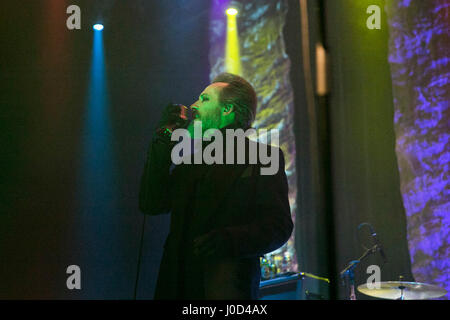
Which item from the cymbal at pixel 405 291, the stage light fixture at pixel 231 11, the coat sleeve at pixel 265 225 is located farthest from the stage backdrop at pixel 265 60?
the coat sleeve at pixel 265 225

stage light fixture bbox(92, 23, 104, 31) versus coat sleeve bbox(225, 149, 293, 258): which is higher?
stage light fixture bbox(92, 23, 104, 31)

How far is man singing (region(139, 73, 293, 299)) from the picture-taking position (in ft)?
3.66

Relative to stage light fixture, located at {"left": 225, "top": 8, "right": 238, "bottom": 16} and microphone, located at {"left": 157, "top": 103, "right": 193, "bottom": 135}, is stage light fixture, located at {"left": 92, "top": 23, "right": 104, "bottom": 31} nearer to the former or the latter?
stage light fixture, located at {"left": 225, "top": 8, "right": 238, "bottom": 16}

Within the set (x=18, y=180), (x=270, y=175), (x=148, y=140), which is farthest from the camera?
(x=148, y=140)

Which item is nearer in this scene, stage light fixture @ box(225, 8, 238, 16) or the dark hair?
the dark hair

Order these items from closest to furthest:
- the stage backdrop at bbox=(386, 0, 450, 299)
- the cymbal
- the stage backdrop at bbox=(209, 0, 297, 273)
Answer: the cymbal → the stage backdrop at bbox=(209, 0, 297, 273) → the stage backdrop at bbox=(386, 0, 450, 299)

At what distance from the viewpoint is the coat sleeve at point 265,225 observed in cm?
109

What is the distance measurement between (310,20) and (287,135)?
619 millimetres

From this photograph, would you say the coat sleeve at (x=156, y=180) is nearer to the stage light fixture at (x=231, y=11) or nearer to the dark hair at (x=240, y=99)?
the dark hair at (x=240, y=99)

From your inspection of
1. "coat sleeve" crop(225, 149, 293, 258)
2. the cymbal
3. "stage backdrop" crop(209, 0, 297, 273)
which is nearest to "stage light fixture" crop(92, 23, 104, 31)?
"stage backdrop" crop(209, 0, 297, 273)

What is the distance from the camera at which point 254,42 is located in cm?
198

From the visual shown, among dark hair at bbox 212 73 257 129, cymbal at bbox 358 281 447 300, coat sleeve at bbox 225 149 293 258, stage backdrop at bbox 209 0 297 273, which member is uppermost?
stage backdrop at bbox 209 0 297 273
